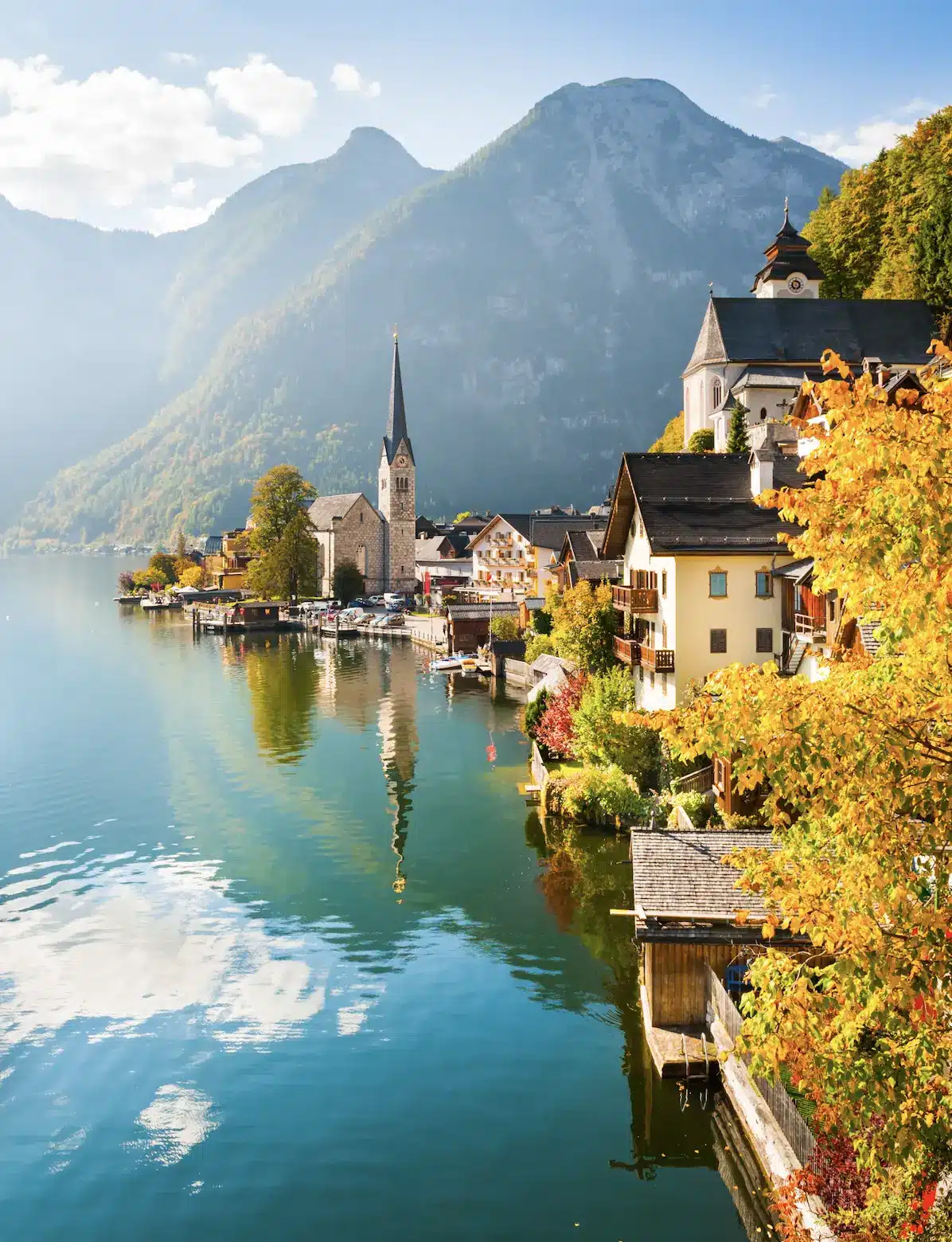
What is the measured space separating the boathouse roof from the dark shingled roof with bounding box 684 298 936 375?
63563 millimetres

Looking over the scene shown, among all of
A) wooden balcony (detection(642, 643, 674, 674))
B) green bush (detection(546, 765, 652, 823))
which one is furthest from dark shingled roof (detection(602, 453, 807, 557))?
green bush (detection(546, 765, 652, 823))

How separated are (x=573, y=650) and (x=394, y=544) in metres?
115

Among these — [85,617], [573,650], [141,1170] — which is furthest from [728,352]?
[85,617]

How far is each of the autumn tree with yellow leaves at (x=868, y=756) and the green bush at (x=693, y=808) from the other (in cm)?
2233

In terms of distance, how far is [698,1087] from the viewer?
2020cm

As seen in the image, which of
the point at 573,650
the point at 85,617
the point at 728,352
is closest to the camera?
the point at 573,650

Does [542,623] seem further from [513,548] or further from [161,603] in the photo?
[161,603]

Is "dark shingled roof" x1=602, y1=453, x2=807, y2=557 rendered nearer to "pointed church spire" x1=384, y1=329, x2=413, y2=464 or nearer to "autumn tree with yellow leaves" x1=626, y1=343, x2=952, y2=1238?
"autumn tree with yellow leaves" x1=626, y1=343, x2=952, y2=1238

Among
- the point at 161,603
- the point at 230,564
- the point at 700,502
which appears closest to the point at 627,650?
the point at 700,502

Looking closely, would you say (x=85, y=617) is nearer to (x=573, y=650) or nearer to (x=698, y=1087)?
(x=573, y=650)

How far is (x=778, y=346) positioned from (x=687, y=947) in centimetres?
7336

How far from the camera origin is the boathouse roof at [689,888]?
67.7ft

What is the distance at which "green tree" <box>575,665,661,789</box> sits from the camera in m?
37.5

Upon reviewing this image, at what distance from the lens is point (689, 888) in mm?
21625
